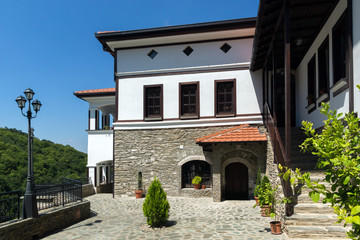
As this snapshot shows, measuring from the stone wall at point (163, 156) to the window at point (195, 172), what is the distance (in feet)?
0.95

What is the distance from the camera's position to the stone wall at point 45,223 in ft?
21.7

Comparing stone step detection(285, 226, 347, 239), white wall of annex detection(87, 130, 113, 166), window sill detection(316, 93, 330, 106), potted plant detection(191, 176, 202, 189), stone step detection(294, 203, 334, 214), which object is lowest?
potted plant detection(191, 176, 202, 189)

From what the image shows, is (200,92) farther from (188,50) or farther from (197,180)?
(197,180)

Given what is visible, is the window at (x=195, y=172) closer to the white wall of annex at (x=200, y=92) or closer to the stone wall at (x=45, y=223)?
the white wall of annex at (x=200, y=92)

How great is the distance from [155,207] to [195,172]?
16.7 ft

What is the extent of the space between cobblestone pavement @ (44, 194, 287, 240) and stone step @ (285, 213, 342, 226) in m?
0.61

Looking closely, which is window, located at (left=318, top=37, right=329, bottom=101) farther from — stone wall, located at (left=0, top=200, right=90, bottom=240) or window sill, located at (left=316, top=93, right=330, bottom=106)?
stone wall, located at (left=0, top=200, right=90, bottom=240)

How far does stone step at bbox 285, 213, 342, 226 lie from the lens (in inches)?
206

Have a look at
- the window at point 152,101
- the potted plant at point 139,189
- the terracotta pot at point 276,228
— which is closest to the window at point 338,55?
the terracotta pot at point 276,228

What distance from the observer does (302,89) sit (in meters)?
10.1

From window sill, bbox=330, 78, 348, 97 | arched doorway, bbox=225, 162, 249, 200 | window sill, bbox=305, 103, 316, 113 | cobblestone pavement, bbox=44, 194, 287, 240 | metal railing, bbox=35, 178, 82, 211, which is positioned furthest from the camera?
arched doorway, bbox=225, 162, 249, 200

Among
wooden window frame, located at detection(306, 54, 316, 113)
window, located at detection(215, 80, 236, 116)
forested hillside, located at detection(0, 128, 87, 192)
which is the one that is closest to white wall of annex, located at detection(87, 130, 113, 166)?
window, located at detection(215, 80, 236, 116)

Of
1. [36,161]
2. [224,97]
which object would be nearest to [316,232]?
[224,97]

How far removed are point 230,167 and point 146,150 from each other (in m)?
4.07
